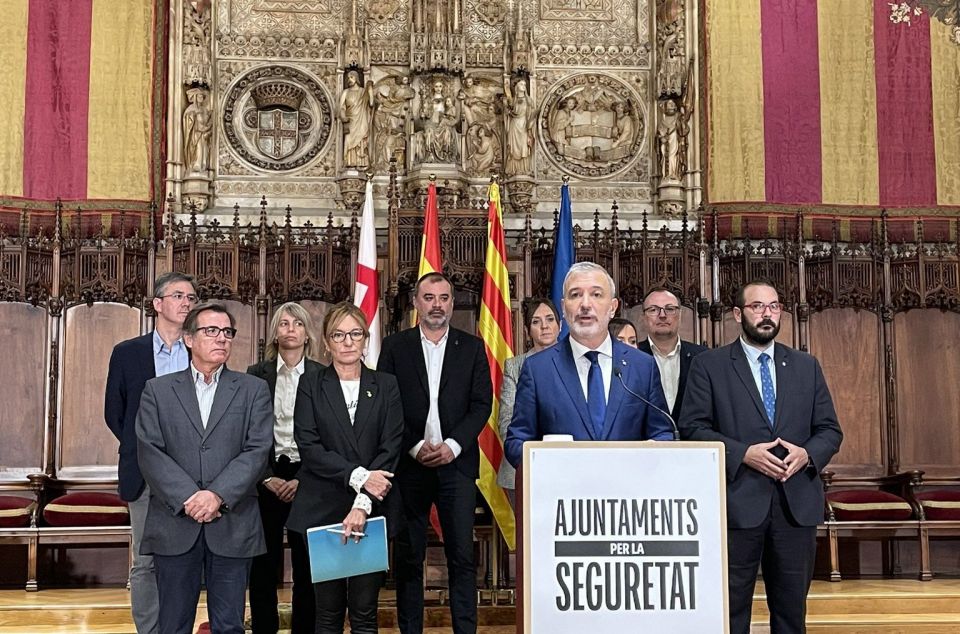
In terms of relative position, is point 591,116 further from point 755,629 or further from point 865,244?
point 755,629

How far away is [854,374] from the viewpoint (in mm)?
9234

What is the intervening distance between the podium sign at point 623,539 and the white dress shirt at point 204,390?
1.50 m

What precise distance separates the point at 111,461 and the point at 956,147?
24.6 feet

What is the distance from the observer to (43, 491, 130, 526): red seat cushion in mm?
7723

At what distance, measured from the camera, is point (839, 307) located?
9250mm

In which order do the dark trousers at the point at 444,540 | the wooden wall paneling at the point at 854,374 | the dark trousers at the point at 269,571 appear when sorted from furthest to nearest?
the wooden wall paneling at the point at 854,374
the dark trousers at the point at 269,571
the dark trousers at the point at 444,540

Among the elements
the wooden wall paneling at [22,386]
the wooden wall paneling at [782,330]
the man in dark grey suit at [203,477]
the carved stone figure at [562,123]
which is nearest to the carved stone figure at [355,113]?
the carved stone figure at [562,123]

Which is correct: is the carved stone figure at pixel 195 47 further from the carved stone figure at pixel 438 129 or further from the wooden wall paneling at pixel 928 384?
the wooden wall paneling at pixel 928 384

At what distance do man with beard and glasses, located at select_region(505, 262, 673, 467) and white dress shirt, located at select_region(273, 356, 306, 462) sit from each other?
1.62 metres

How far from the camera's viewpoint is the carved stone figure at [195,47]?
955 cm

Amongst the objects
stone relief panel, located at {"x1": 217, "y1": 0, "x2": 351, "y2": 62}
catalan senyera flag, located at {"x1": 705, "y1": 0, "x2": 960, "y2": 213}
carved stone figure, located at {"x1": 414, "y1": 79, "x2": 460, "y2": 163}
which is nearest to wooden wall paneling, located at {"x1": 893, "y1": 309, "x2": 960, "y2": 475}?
catalan senyera flag, located at {"x1": 705, "y1": 0, "x2": 960, "y2": 213}

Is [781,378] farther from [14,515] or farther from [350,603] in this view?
[14,515]

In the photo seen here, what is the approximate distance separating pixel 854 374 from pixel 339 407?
5.85 meters

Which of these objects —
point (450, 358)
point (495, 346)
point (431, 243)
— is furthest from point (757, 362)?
point (431, 243)
